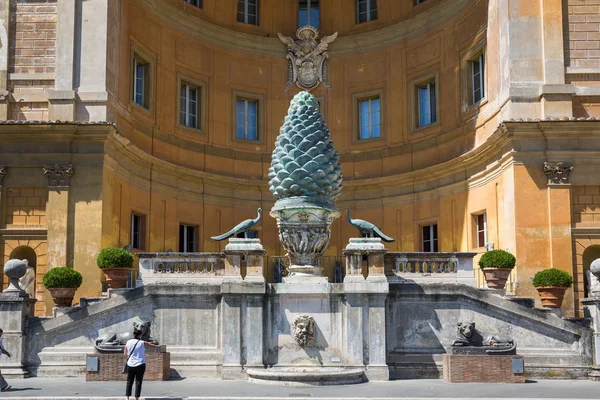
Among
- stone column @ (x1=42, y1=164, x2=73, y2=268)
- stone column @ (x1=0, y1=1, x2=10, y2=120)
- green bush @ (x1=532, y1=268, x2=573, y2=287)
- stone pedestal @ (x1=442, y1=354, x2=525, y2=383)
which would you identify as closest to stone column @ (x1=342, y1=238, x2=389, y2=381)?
stone pedestal @ (x1=442, y1=354, x2=525, y2=383)

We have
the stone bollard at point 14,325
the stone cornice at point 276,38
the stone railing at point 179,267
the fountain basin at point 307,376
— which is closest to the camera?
the fountain basin at point 307,376

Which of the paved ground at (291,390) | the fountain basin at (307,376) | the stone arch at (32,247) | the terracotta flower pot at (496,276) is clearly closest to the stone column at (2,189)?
the stone arch at (32,247)

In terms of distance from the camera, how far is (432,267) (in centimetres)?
1858

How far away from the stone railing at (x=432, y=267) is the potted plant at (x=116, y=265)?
260 inches

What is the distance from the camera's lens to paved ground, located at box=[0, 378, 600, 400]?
553 inches

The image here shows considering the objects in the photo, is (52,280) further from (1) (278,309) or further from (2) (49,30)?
(2) (49,30)

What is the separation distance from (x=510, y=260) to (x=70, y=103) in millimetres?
14089

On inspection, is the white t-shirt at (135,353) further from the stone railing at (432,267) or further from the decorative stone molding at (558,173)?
the decorative stone molding at (558,173)

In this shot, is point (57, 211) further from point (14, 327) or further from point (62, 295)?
point (14, 327)

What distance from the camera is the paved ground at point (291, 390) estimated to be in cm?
1405

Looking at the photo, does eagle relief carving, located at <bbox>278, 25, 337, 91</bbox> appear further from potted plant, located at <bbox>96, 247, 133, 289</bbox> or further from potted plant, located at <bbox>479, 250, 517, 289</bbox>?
potted plant, located at <bbox>96, 247, 133, 289</bbox>

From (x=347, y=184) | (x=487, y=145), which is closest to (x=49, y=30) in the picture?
(x=347, y=184)

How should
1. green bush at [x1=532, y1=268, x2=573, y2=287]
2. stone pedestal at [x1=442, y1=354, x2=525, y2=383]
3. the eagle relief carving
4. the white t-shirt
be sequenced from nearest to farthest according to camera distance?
the white t-shirt
stone pedestal at [x1=442, y1=354, x2=525, y2=383]
green bush at [x1=532, y1=268, x2=573, y2=287]
the eagle relief carving

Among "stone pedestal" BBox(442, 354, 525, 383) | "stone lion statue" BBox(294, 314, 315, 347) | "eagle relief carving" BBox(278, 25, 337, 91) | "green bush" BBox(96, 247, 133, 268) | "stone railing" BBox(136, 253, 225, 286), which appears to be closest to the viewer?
"stone pedestal" BBox(442, 354, 525, 383)
